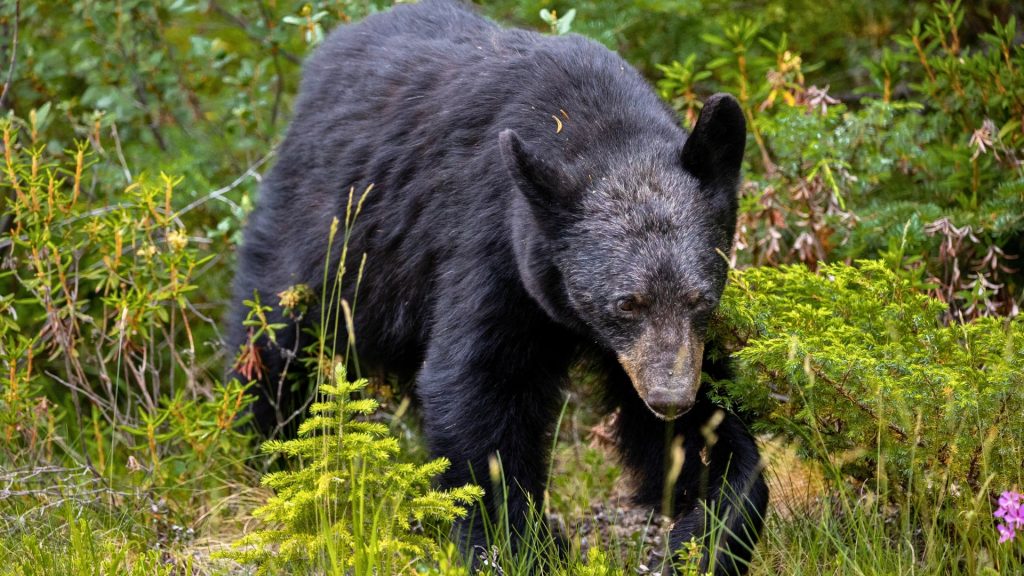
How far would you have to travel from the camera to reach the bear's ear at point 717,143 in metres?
3.84

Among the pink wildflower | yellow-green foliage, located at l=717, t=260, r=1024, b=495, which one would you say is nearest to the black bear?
yellow-green foliage, located at l=717, t=260, r=1024, b=495

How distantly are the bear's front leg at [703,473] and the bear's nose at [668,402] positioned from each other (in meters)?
0.19

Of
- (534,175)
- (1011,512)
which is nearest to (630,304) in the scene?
(534,175)

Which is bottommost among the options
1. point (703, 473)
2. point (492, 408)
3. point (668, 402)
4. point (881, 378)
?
point (703, 473)

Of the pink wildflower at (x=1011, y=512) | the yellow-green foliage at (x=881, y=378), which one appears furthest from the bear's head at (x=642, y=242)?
the pink wildflower at (x=1011, y=512)

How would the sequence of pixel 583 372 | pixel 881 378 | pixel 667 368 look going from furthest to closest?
pixel 583 372, pixel 667 368, pixel 881 378

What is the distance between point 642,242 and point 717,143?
17.8 inches

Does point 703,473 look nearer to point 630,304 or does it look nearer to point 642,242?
point 630,304

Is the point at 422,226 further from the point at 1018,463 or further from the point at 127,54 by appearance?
the point at 127,54

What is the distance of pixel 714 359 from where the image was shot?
4.08 meters

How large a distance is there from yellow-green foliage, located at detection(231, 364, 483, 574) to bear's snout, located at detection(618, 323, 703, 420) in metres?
0.65

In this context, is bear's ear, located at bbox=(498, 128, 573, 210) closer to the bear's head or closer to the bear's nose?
the bear's head

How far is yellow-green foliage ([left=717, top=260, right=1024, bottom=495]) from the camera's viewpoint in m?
3.49

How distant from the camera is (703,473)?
163 inches
